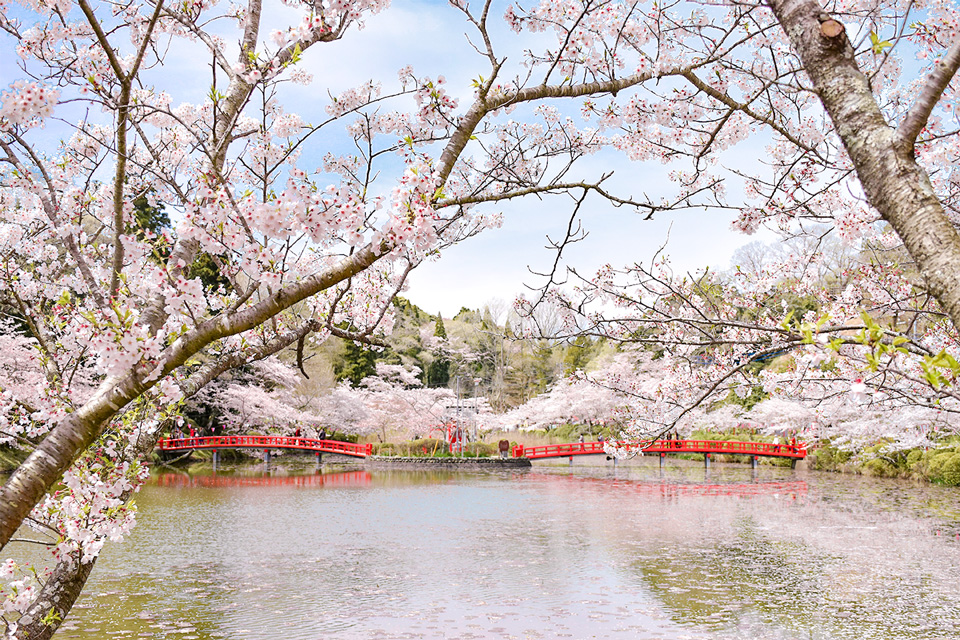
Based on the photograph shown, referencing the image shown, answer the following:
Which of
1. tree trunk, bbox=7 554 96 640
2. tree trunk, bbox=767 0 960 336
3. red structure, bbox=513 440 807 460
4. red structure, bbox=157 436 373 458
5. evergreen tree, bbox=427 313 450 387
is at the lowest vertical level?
red structure, bbox=513 440 807 460

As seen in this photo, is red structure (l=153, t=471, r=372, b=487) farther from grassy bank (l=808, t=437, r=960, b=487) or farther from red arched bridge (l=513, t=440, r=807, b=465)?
grassy bank (l=808, t=437, r=960, b=487)

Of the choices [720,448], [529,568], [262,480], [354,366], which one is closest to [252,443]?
[262,480]

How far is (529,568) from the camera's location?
25.3 ft

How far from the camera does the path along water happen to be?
5.61 meters

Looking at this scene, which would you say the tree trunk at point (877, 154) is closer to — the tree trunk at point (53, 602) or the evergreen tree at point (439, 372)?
the tree trunk at point (53, 602)

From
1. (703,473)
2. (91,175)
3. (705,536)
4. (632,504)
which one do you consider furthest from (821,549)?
(703,473)

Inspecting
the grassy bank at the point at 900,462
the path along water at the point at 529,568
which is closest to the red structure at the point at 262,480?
the path along water at the point at 529,568

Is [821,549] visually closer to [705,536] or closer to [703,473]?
[705,536]

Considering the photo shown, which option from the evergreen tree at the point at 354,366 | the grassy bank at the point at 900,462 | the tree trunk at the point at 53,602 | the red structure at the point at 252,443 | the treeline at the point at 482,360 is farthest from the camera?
the treeline at the point at 482,360

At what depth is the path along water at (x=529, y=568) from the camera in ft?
18.4

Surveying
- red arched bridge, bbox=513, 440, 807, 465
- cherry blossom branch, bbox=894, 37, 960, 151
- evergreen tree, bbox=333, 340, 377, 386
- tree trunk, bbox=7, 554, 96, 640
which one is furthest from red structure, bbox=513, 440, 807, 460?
cherry blossom branch, bbox=894, 37, 960, 151

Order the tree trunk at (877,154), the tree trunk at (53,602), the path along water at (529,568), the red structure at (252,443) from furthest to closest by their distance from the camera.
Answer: the red structure at (252,443) < the path along water at (529,568) < the tree trunk at (53,602) < the tree trunk at (877,154)

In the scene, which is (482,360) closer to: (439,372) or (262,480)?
(439,372)

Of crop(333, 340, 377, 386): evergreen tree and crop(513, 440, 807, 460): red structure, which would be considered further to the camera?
crop(333, 340, 377, 386): evergreen tree
